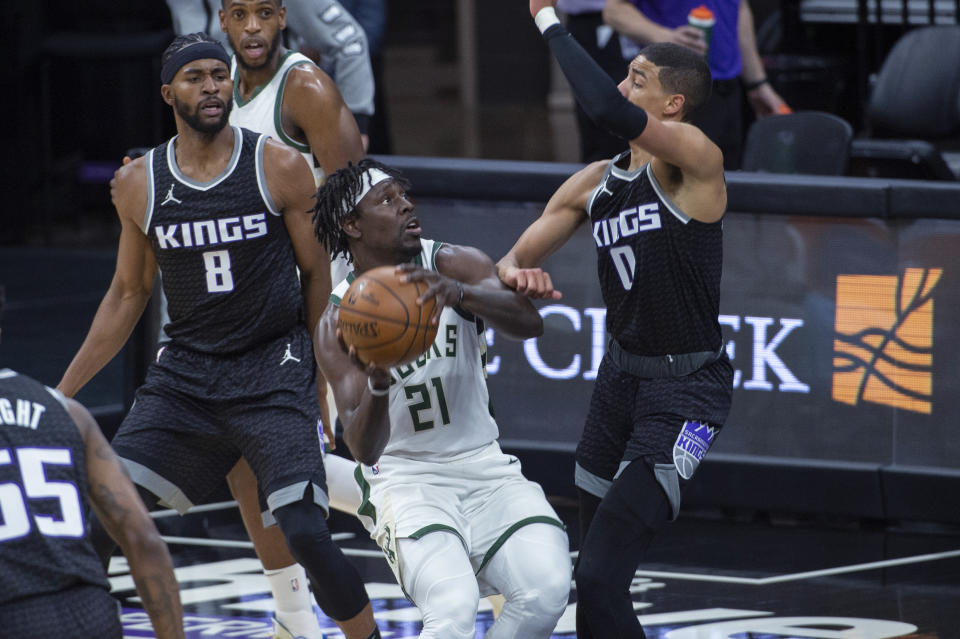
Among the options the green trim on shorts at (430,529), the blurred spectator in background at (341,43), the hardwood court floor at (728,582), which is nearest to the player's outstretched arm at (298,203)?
the green trim on shorts at (430,529)

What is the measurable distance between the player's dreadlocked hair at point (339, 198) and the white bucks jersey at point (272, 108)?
0.92 meters

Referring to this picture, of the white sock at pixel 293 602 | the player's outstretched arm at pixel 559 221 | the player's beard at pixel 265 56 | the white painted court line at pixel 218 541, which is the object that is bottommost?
the white painted court line at pixel 218 541

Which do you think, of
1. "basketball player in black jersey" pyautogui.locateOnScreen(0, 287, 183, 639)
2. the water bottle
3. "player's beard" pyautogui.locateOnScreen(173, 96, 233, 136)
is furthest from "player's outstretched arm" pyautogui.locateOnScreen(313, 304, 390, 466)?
the water bottle

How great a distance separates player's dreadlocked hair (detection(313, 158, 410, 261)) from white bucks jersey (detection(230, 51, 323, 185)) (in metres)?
0.92

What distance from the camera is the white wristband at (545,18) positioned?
16.5ft

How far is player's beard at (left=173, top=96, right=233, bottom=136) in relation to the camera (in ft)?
17.5

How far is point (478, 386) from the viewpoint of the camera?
5051mm

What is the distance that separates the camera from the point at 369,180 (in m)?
5.04

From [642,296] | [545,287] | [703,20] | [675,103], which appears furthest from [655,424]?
[703,20]

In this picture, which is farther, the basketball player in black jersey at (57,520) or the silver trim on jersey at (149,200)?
the silver trim on jersey at (149,200)

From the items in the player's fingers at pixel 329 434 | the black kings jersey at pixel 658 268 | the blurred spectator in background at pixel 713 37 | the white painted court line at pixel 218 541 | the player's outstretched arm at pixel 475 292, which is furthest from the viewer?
the blurred spectator in background at pixel 713 37

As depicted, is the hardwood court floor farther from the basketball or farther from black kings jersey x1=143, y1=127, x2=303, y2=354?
the basketball

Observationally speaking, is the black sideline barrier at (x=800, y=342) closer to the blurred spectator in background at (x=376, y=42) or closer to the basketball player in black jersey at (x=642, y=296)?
the blurred spectator in background at (x=376, y=42)

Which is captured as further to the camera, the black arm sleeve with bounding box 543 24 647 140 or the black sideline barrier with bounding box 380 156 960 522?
the black sideline barrier with bounding box 380 156 960 522
